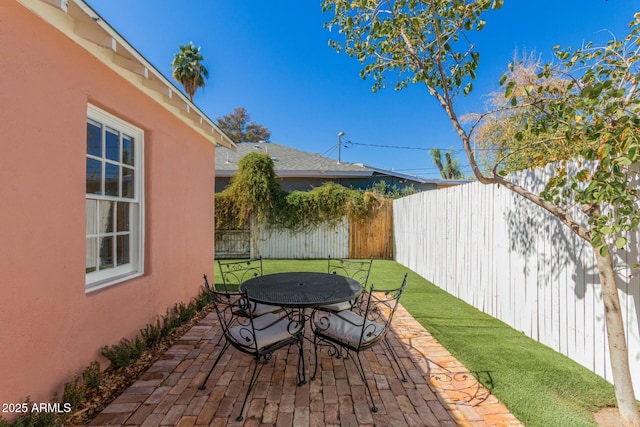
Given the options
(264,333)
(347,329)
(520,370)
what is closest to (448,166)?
(520,370)

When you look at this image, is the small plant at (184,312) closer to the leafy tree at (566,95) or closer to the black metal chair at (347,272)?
the black metal chair at (347,272)

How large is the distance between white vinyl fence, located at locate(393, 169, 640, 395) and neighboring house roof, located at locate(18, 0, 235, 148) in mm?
4576

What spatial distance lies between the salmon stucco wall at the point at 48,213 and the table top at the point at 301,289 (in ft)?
4.74

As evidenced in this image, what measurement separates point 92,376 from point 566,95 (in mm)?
4799

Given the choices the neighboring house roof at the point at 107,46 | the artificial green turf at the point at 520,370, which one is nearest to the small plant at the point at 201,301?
the neighboring house roof at the point at 107,46

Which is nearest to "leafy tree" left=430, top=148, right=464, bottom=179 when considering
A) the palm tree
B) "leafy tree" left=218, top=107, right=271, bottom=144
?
"leafy tree" left=218, top=107, right=271, bottom=144

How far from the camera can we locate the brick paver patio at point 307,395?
93.5 inches

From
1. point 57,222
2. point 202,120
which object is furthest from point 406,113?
point 57,222

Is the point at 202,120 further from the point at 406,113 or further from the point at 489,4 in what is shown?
the point at 406,113

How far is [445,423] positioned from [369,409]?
0.59 meters

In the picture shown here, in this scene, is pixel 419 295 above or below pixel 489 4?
below

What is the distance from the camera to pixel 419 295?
6.17 metres

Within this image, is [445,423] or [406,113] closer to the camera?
[445,423]

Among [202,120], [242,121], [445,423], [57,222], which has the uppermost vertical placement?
[242,121]
